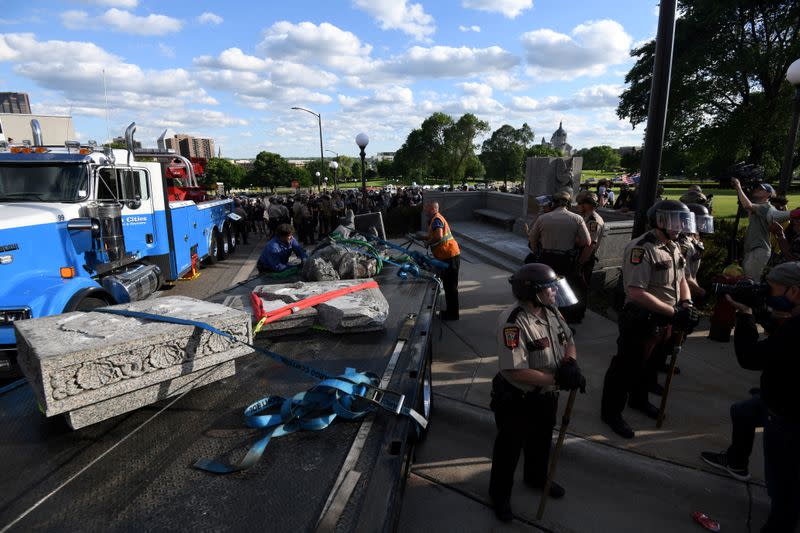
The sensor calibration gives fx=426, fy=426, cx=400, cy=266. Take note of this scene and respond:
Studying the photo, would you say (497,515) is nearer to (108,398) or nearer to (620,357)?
(620,357)

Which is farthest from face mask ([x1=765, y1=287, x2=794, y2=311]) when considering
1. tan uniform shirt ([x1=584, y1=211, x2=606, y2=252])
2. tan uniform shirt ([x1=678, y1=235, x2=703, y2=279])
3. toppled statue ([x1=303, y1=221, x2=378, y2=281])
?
toppled statue ([x1=303, y1=221, x2=378, y2=281])

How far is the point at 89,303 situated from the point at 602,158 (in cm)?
14524

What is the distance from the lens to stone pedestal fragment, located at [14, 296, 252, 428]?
2.04 metres

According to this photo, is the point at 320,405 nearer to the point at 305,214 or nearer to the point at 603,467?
the point at 603,467

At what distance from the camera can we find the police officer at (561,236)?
5.39m

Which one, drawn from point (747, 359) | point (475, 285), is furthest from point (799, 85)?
point (747, 359)

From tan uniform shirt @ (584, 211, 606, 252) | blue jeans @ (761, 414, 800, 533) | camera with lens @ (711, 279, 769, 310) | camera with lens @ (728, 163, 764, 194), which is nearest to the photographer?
blue jeans @ (761, 414, 800, 533)

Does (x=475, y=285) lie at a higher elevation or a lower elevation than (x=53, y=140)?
lower

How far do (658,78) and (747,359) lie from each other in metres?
3.72

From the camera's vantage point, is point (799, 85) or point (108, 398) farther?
point (799, 85)

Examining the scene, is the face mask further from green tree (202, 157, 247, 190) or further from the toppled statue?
green tree (202, 157, 247, 190)

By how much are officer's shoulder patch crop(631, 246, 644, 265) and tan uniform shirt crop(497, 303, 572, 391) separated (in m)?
1.37

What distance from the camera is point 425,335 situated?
140 inches

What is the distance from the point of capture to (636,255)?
349cm
